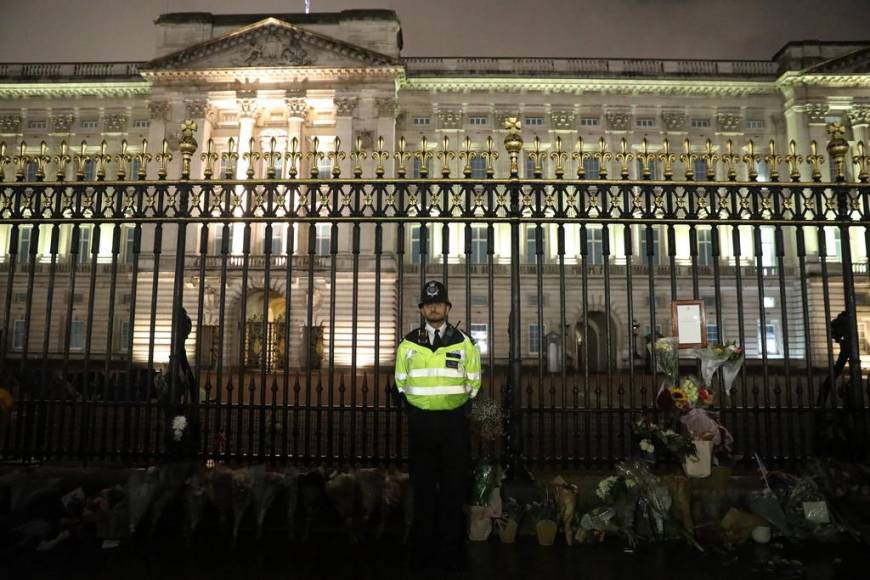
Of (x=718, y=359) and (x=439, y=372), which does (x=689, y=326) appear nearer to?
(x=718, y=359)

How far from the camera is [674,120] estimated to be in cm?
2988

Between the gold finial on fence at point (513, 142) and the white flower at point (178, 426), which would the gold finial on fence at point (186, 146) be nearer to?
the white flower at point (178, 426)

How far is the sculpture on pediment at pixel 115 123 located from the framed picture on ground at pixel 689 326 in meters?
31.6

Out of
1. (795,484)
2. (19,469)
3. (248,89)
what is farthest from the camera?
(248,89)

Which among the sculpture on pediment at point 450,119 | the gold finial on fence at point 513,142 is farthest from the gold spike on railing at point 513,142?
the sculpture on pediment at point 450,119

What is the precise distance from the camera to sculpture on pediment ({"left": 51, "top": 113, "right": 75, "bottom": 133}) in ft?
98.7

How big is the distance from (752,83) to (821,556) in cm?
3094

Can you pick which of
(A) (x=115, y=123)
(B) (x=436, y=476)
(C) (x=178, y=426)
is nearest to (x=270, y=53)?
(A) (x=115, y=123)

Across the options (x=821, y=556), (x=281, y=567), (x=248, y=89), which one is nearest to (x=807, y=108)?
(x=248, y=89)

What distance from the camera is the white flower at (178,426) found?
5.35 m

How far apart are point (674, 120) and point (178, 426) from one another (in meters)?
30.1

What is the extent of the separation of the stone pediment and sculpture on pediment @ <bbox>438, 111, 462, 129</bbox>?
359 cm

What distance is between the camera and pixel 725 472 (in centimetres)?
482

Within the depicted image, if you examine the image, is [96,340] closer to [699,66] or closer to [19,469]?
[19,469]
